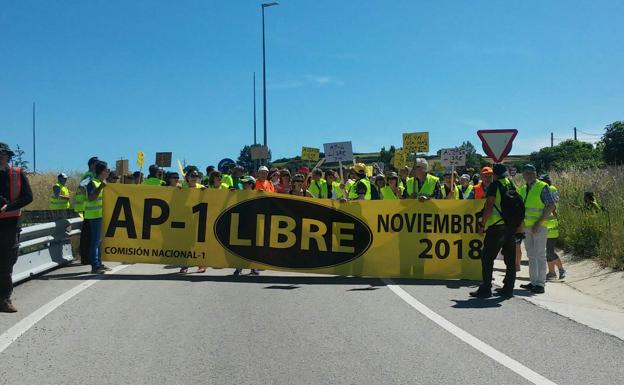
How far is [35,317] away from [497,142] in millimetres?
8457

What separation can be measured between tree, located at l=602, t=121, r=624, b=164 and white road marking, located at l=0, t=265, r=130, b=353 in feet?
161

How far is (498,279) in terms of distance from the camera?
34.0 feet

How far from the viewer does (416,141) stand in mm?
18688

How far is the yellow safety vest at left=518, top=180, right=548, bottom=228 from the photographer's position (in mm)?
9234

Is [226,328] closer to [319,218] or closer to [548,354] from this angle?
[548,354]

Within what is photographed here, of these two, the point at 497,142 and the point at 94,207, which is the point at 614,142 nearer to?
the point at 497,142

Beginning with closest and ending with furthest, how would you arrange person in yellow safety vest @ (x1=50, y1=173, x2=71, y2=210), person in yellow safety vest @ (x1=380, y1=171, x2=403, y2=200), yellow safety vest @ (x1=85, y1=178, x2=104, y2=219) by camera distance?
yellow safety vest @ (x1=85, y1=178, x2=104, y2=219) < person in yellow safety vest @ (x1=380, y1=171, x2=403, y2=200) < person in yellow safety vest @ (x1=50, y1=173, x2=71, y2=210)

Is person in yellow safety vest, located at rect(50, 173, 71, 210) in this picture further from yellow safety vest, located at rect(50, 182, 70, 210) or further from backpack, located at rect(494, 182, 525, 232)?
backpack, located at rect(494, 182, 525, 232)

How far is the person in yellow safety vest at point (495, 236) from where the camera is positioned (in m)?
8.34

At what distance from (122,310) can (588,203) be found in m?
10.1

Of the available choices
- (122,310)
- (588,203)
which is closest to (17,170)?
(122,310)

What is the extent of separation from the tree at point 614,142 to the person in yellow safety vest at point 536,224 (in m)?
44.6

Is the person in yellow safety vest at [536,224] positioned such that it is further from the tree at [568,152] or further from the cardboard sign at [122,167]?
the tree at [568,152]

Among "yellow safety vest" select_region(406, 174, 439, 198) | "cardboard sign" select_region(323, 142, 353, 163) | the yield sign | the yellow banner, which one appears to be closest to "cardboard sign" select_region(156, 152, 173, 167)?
"cardboard sign" select_region(323, 142, 353, 163)
